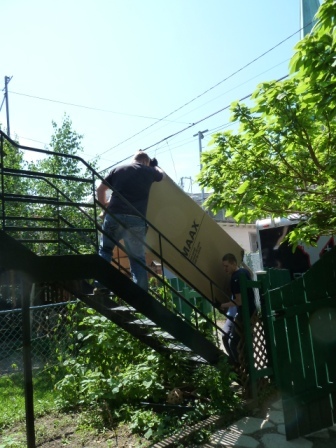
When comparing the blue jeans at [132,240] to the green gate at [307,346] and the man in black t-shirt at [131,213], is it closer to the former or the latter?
the man in black t-shirt at [131,213]

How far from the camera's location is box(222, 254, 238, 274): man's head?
5873mm

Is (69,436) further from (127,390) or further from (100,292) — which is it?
(100,292)

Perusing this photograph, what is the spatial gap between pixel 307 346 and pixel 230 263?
1.73 m

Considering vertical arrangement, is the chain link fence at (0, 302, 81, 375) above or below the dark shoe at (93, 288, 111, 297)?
below

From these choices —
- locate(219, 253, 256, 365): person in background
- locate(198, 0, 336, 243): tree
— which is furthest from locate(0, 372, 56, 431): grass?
locate(198, 0, 336, 243): tree

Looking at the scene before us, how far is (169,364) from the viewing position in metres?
5.46

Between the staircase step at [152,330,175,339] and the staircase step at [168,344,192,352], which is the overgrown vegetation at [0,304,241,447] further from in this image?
the staircase step at [152,330,175,339]

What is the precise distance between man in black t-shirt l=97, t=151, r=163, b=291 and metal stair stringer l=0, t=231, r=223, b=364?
0.36 m

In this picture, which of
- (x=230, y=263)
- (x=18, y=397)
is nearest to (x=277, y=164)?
(x=230, y=263)

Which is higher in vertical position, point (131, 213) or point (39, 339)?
point (131, 213)

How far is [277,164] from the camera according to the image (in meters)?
6.04

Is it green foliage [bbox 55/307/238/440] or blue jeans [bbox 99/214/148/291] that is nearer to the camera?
green foliage [bbox 55/307/238/440]

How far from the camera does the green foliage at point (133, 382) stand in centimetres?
468

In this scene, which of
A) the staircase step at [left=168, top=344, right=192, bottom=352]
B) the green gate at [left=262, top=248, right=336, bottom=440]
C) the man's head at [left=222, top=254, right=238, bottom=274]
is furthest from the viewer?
the man's head at [left=222, top=254, right=238, bottom=274]
